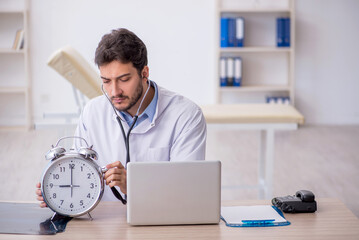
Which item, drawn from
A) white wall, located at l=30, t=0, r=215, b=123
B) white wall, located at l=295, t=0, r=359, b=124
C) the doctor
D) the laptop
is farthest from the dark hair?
white wall, located at l=295, t=0, r=359, b=124

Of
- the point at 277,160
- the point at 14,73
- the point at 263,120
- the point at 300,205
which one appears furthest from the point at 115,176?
the point at 14,73

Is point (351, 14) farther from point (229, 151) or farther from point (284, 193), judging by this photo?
point (284, 193)

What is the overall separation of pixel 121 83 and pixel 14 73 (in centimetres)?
421

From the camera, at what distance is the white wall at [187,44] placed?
579 cm

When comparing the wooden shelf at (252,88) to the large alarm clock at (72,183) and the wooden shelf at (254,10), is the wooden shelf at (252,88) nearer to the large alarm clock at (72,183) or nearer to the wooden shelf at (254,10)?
the wooden shelf at (254,10)

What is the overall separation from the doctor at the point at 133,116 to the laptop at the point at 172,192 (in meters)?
0.35

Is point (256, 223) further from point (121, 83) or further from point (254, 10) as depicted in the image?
point (254, 10)

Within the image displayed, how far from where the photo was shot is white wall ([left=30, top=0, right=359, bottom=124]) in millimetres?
5789

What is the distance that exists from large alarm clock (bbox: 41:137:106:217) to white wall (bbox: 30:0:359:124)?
13.9 ft

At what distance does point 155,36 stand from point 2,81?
1617mm

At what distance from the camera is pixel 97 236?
1.50 metres

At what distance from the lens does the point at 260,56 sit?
236 inches

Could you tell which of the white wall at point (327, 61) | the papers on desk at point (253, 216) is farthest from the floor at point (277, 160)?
the papers on desk at point (253, 216)

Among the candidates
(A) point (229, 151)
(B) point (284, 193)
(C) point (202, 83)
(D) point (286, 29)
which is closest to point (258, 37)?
(D) point (286, 29)
